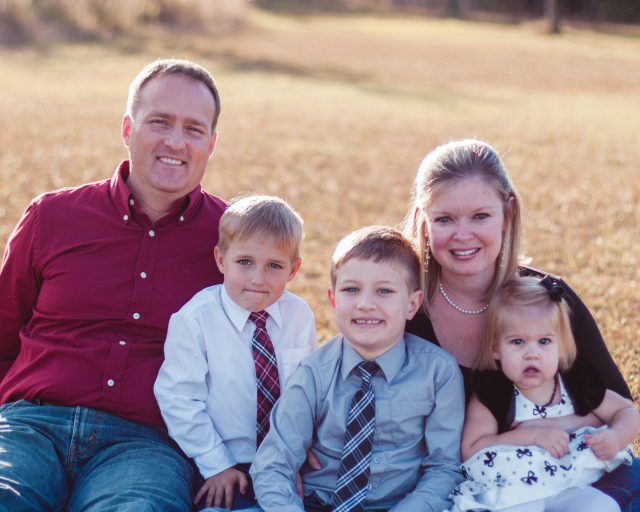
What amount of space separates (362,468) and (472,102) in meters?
18.4

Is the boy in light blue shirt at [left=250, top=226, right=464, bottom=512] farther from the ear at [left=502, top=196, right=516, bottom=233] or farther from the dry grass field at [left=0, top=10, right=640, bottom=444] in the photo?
Result: the dry grass field at [left=0, top=10, right=640, bottom=444]

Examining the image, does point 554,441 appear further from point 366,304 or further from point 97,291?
point 97,291

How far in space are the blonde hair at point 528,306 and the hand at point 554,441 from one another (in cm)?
30

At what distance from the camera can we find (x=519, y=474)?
322 cm

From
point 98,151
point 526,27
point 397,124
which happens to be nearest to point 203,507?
point 98,151

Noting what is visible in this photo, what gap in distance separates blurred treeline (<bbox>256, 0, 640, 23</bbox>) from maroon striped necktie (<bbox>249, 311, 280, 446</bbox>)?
4199 cm

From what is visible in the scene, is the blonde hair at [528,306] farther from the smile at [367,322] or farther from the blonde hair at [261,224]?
the blonde hair at [261,224]

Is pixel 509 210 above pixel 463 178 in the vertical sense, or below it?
below

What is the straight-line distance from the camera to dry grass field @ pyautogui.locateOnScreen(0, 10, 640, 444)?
8664mm

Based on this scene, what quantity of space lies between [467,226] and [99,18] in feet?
95.8

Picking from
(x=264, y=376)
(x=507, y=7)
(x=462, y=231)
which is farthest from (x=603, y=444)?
(x=507, y=7)

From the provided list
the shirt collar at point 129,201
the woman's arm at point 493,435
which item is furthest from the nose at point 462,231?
the shirt collar at point 129,201

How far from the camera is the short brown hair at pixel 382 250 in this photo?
3.41 m

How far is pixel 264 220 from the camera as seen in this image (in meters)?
3.65
